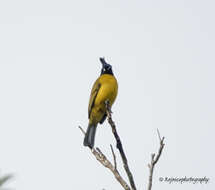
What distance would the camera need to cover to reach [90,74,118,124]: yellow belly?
778cm

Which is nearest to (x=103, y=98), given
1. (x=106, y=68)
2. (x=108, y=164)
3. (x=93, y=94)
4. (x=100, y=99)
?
(x=100, y=99)

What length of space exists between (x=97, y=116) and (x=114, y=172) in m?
4.89

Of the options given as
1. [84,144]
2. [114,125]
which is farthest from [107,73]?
[114,125]

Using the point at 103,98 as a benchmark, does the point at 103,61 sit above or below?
above

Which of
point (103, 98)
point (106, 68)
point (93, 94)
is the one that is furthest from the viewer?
point (106, 68)

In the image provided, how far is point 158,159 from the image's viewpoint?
10.3 ft

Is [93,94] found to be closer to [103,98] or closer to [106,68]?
[103,98]

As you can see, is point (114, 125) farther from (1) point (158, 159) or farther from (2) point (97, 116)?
(2) point (97, 116)

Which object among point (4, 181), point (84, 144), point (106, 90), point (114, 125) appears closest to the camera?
point (4, 181)

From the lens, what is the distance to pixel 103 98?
775 centimetres

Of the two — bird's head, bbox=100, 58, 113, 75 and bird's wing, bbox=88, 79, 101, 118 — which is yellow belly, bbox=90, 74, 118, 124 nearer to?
bird's wing, bbox=88, 79, 101, 118

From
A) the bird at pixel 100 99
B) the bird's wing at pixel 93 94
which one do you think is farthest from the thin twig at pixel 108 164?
the bird's wing at pixel 93 94

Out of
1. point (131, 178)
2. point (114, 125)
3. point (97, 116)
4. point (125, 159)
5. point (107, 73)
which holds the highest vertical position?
point (107, 73)

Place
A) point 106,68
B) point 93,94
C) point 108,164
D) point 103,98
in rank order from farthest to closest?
point 106,68 < point 93,94 < point 103,98 < point 108,164
